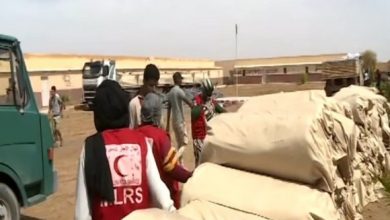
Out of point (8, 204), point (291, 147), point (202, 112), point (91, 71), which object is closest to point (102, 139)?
point (291, 147)

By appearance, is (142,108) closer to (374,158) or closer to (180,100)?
(180,100)

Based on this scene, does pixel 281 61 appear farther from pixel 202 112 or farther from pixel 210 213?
pixel 210 213

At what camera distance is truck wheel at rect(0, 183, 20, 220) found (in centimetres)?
583

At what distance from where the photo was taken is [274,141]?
4395 mm

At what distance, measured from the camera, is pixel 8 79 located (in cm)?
621

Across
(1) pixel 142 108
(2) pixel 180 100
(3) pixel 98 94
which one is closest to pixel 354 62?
(2) pixel 180 100

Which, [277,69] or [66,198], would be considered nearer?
[66,198]

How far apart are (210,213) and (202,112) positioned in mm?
4383

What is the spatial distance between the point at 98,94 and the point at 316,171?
186 cm

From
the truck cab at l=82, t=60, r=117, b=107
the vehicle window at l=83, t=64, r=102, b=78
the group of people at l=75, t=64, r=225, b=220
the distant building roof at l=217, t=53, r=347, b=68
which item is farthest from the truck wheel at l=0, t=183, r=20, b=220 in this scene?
the distant building roof at l=217, t=53, r=347, b=68

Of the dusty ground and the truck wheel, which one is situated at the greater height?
the truck wheel

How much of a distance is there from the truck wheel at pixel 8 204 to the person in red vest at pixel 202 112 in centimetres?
236

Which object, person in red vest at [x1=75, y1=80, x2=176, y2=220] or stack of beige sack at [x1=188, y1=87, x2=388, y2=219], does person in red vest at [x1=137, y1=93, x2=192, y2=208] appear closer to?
stack of beige sack at [x1=188, y1=87, x2=388, y2=219]

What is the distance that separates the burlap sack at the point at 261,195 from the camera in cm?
391
